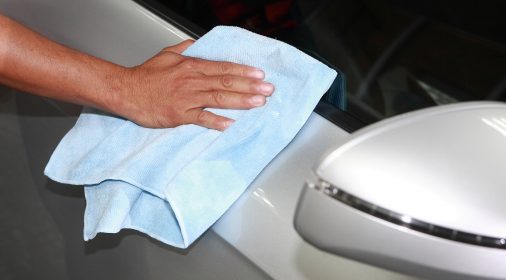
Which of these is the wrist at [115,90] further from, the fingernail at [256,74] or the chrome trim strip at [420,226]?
the chrome trim strip at [420,226]

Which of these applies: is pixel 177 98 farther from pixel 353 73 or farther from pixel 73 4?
pixel 353 73

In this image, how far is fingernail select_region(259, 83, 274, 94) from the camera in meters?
0.77

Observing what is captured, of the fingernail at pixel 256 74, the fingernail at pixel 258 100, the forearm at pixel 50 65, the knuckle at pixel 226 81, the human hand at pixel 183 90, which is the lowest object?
the forearm at pixel 50 65

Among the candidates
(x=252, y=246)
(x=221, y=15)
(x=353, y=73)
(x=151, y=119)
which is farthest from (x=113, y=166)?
(x=353, y=73)

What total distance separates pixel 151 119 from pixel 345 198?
358mm

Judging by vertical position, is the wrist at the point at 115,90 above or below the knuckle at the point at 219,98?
below

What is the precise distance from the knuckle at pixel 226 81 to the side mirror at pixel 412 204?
264 mm

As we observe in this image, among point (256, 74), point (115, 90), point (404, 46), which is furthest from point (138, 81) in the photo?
point (404, 46)

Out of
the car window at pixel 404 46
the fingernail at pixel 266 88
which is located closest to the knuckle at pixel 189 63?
the fingernail at pixel 266 88

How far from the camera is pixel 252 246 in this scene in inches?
28.4

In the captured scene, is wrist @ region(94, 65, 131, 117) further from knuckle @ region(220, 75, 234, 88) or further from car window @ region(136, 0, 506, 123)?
car window @ region(136, 0, 506, 123)

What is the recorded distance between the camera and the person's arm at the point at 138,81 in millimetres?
786

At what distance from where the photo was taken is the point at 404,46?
1.26 metres

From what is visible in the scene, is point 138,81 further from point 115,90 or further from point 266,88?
point 266,88
